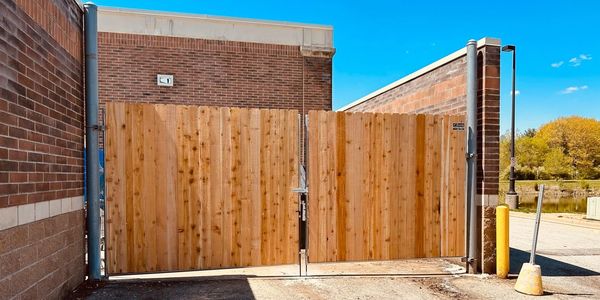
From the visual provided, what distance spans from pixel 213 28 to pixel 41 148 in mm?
7617

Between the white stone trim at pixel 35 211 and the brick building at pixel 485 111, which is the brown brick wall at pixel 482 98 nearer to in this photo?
the brick building at pixel 485 111

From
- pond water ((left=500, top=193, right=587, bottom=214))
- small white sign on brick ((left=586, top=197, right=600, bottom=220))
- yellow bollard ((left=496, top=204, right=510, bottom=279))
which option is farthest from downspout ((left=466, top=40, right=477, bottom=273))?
pond water ((left=500, top=193, right=587, bottom=214))

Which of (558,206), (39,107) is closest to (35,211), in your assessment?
(39,107)

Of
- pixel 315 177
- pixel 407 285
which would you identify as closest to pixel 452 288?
pixel 407 285

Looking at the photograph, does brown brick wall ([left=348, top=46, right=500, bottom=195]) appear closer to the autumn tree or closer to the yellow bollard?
the yellow bollard

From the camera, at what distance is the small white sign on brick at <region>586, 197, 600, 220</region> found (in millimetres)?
13730

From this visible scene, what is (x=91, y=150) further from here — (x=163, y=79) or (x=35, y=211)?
(x=163, y=79)

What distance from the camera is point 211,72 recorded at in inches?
419

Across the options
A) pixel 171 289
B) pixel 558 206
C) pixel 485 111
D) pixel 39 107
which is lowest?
pixel 558 206

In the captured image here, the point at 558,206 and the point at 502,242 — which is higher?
the point at 502,242

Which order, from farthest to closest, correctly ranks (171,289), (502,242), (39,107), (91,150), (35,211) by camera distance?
1. (502,242)
2. (91,150)
3. (171,289)
4. (39,107)
5. (35,211)

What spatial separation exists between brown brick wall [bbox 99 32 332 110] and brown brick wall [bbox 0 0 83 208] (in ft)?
17.8

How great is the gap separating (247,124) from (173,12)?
22.2ft

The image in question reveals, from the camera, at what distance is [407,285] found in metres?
5.30
